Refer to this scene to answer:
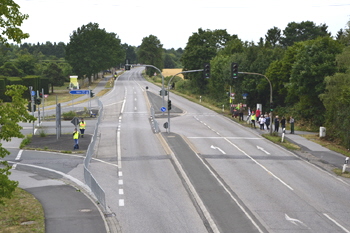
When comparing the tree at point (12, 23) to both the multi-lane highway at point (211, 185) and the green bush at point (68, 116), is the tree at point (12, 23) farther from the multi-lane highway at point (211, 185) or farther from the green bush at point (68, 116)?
the green bush at point (68, 116)

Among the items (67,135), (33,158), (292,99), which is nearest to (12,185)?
(33,158)

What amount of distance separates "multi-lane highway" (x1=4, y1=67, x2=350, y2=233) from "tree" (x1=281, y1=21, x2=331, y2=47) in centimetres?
7629

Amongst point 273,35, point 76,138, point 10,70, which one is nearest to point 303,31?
point 273,35

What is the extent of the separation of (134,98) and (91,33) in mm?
35376

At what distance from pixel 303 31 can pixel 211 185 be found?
96108mm

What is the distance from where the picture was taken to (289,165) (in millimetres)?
27281

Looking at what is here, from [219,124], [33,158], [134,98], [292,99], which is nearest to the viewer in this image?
[33,158]

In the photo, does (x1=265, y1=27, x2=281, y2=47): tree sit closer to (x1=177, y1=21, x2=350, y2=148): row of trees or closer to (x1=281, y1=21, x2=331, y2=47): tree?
(x1=281, y1=21, x2=331, y2=47): tree

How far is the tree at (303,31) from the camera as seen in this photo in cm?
10788

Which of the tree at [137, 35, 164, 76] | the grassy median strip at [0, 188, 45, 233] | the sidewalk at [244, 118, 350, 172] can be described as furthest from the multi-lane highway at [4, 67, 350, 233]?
the tree at [137, 35, 164, 76]

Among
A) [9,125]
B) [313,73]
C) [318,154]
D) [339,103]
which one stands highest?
[313,73]

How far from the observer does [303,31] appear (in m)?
110

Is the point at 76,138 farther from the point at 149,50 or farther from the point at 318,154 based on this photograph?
the point at 149,50

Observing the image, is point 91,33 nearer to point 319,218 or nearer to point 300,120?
point 300,120
